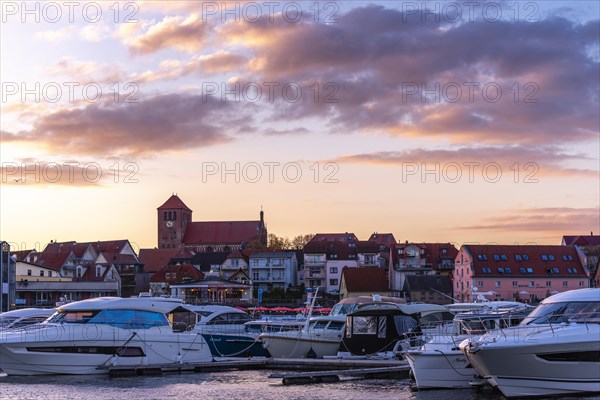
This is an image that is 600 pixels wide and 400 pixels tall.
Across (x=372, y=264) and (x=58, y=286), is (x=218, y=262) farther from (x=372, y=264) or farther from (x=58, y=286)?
(x=58, y=286)

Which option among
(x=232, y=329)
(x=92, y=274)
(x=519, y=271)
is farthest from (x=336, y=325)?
(x=92, y=274)

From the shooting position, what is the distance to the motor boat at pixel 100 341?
39969mm

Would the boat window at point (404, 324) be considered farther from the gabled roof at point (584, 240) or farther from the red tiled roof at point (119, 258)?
the gabled roof at point (584, 240)

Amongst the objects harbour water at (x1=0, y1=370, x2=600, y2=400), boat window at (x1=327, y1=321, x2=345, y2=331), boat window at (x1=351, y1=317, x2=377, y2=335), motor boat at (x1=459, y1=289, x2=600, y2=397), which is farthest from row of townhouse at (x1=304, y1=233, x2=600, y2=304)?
motor boat at (x1=459, y1=289, x2=600, y2=397)

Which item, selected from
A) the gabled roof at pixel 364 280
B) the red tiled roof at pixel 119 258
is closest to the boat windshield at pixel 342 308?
the gabled roof at pixel 364 280

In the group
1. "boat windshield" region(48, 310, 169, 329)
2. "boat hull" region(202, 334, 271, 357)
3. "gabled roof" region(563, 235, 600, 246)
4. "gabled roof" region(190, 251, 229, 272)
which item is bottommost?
"boat hull" region(202, 334, 271, 357)

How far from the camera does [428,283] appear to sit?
116 m

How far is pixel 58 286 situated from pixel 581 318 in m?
90.0

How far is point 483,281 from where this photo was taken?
352ft

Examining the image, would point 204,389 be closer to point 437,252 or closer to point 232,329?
point 232,329

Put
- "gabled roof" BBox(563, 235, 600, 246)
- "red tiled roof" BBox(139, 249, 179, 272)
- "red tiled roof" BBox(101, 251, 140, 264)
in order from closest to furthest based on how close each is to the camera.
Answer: "red tiled roof" BBox(101, 251, 140, 264) → "gabled roof" BBox(563, 235, 600, 246) → "red tiled roof" BBox(139, 249, 179, 272)

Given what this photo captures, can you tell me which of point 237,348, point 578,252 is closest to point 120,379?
point 237,348

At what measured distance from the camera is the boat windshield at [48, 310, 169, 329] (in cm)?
4184

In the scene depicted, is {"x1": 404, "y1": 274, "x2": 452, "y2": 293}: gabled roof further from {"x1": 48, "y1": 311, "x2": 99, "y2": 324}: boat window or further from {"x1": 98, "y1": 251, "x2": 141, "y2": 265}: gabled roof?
{"x1": 48, "y1": 311, "x2": 99, "y2": 324}: boat window
